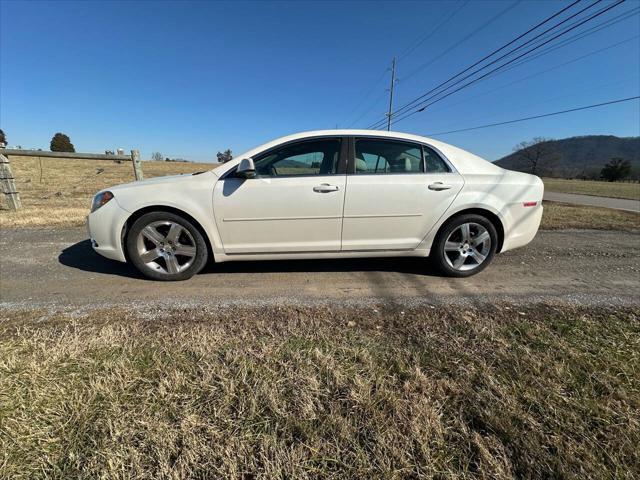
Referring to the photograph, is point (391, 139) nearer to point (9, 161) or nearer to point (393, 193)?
point (393, 193)

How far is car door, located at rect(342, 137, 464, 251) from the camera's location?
302 centimetres

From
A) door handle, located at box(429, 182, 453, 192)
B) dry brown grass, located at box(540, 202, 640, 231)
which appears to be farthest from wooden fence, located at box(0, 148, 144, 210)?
dry brown grass, located at box(540, 202, 640, 231)

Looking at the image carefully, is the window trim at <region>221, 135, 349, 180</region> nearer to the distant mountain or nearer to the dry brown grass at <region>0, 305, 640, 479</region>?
the dry brown grass at <region>0, 305, 640, 479</region>

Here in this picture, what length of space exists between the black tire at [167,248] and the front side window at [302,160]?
97 centimetres

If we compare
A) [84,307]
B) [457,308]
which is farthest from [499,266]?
[84,307]

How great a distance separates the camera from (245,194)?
9.65 ft

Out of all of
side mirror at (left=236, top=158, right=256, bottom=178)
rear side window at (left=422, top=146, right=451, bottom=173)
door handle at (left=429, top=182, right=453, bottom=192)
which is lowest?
door handle at (left=429, top=182, right=453, bottom=192)

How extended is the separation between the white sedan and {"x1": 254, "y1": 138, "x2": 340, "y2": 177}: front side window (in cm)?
1

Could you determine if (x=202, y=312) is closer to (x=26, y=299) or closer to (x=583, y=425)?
(x=26, y=299)

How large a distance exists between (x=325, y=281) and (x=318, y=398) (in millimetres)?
1694

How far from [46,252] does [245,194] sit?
10.9 ft

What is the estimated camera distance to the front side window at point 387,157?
3.09 m

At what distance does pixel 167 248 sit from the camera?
10.2 feet

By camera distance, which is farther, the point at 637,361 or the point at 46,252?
the point at 46,252
